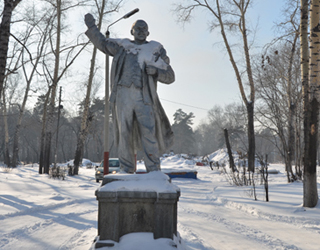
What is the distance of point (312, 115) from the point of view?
6723 millimetres

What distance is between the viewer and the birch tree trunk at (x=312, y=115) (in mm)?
6582

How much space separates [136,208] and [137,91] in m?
1.55

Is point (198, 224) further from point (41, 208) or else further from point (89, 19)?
point (89, 19)

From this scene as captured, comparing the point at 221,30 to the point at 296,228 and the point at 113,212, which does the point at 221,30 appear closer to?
the point at 296,228

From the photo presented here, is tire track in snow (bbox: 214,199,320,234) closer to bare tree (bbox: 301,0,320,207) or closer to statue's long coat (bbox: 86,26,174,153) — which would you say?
bare tree (bbox: 301,0,320,207)

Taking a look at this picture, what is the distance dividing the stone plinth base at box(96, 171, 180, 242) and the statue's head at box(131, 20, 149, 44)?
205 centimetres

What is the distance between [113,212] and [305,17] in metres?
7.03

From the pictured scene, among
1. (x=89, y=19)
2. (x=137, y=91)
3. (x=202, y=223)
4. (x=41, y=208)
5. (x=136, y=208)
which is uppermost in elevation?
(x=89, y=19)

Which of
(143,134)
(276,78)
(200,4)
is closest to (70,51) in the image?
(200,4)

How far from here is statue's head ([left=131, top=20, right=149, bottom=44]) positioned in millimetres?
3949

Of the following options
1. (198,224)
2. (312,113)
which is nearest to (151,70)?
(198,224)

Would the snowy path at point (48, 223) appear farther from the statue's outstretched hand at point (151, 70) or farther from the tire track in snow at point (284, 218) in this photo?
the tire track in snow at point (284, 218)

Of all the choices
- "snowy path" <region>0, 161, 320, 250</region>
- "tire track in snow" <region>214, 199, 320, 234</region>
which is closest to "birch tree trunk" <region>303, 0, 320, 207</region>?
"snowy path" <region>0, 161, 320, 250</region>

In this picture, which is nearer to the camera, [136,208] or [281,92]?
[136,208]
